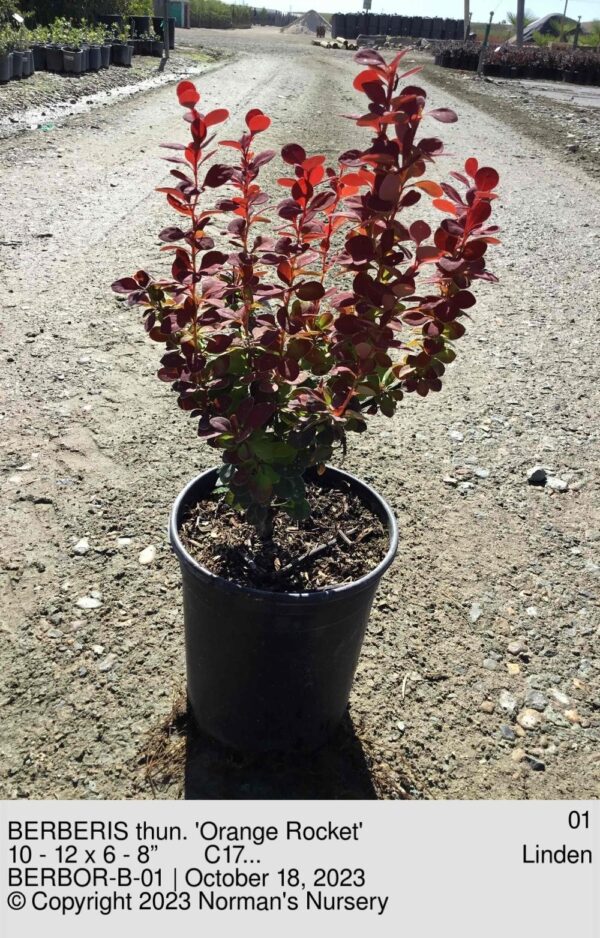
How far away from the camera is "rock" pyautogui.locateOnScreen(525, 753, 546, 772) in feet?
6.57

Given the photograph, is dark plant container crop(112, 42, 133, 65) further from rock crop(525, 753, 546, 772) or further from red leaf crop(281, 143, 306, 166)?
rock crop(525, 753, 546, 772)

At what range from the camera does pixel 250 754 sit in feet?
6.30

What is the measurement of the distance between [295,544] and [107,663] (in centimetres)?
70

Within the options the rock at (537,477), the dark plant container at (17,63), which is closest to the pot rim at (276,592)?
the rock at (537,477)

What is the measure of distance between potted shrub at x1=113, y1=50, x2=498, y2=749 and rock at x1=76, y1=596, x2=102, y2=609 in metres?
0.57

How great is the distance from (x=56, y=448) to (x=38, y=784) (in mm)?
1546

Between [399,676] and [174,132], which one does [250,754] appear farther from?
[174,132]

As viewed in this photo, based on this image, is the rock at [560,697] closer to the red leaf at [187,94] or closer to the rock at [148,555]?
the rock at [148,555]

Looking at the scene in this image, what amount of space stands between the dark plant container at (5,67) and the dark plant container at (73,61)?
2399mm

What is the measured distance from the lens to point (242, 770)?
191 cm

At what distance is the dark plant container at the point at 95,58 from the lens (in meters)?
14.2

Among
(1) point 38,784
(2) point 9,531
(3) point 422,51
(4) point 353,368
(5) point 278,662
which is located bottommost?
(1) point 38,784

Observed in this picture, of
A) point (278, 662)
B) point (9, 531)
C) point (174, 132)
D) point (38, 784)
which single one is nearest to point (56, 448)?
point (9, 531)

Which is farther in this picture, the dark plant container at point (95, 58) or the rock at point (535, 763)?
the dark plant container at point (95, 58)
